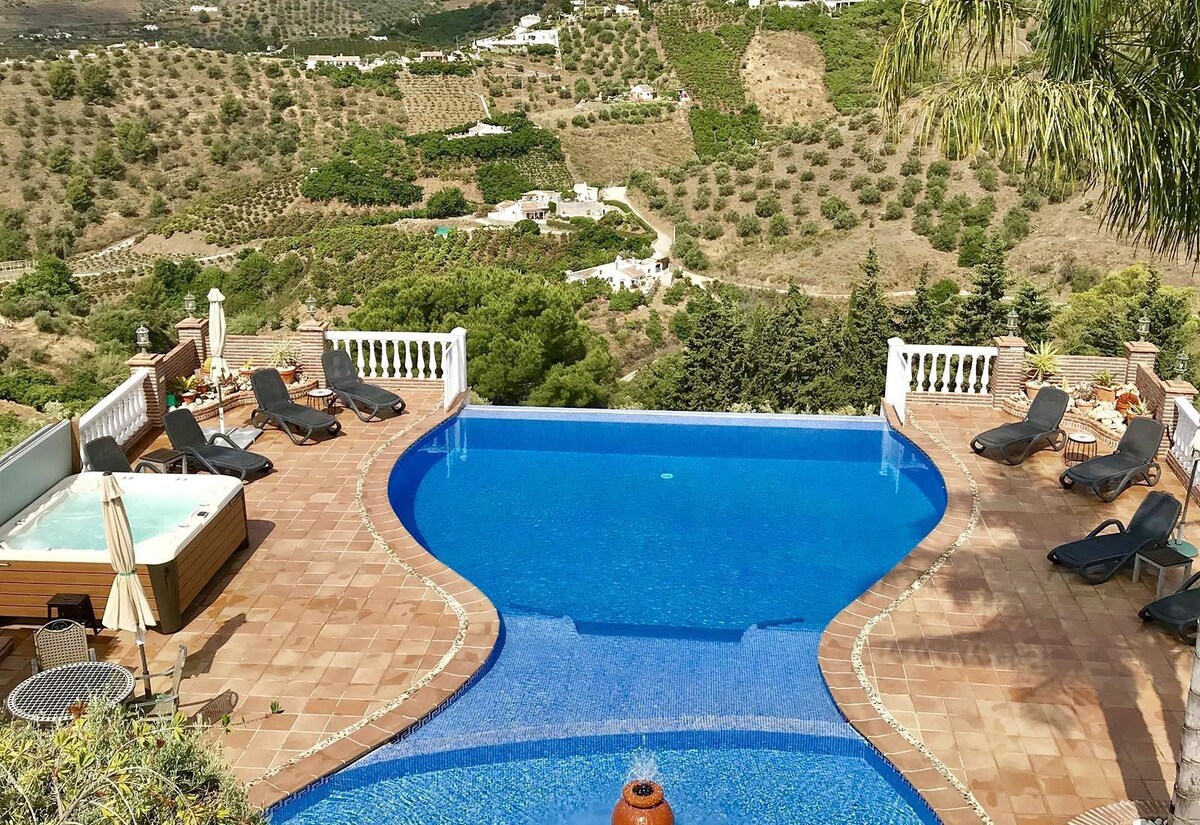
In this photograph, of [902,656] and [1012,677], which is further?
[902,656]

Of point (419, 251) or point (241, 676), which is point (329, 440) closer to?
point (241, 676)

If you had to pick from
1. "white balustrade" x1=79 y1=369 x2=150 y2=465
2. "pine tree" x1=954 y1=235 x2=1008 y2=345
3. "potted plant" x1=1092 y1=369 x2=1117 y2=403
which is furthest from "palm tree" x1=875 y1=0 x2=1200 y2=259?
"pine tree" x1=954 y1=235 x2=1008 y2=345

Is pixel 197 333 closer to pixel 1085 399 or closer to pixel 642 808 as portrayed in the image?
pixel 642 808

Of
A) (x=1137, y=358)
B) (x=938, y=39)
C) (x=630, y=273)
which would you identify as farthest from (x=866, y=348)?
(x=630, y=273)

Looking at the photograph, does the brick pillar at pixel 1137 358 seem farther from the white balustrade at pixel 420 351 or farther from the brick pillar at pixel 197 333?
the brick pillar at pixel 197 333

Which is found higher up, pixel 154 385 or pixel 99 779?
pixel 99 779

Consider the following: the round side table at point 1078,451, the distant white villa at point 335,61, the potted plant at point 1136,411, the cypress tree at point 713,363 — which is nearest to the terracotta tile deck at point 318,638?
the round side table at point 1078,451

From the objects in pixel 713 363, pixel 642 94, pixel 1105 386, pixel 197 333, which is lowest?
pixel 713 363
